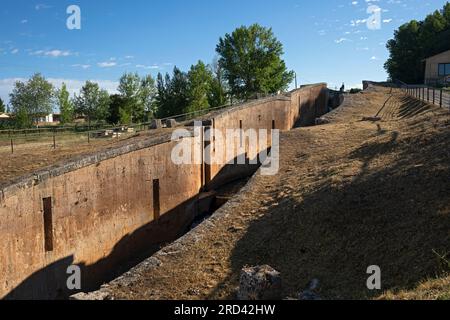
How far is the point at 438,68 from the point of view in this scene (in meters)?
46.3

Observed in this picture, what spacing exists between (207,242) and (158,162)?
6.39m

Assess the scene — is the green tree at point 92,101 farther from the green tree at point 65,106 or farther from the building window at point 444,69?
the building window at point 444,69

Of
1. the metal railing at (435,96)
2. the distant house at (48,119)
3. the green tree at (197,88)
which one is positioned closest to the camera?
the metal railing at (435,96)

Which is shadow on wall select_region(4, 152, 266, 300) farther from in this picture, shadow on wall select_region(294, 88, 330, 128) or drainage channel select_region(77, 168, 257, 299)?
shadow on wall select_region(294, 88, 330, 128)

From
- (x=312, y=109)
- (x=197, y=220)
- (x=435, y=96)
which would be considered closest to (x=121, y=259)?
(x=197, y=220)

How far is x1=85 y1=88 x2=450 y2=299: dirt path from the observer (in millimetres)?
7270

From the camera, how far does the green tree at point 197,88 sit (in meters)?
49.8

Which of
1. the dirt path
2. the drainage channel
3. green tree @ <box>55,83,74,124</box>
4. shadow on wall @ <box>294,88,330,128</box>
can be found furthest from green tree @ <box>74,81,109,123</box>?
the dirt path

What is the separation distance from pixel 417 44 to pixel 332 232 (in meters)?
53.0

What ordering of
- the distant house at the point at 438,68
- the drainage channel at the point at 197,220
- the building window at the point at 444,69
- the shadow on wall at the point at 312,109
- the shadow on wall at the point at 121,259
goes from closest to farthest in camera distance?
the shadow on wall at the point at 121,259
the drainage channel at the point at 197,220
the shadow on wall at the point at 312,109
the distant house at the point at 438,68
the building window at the point at 444,69

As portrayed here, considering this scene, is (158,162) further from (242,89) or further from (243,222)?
(242,89)

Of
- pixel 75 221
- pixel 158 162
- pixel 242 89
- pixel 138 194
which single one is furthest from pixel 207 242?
pixel 242 89

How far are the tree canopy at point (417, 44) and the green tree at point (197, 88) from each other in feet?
82.5

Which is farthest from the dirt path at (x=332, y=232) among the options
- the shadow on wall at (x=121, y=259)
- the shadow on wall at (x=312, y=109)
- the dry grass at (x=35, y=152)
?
the shadow on wall at (x=312, y=109)
